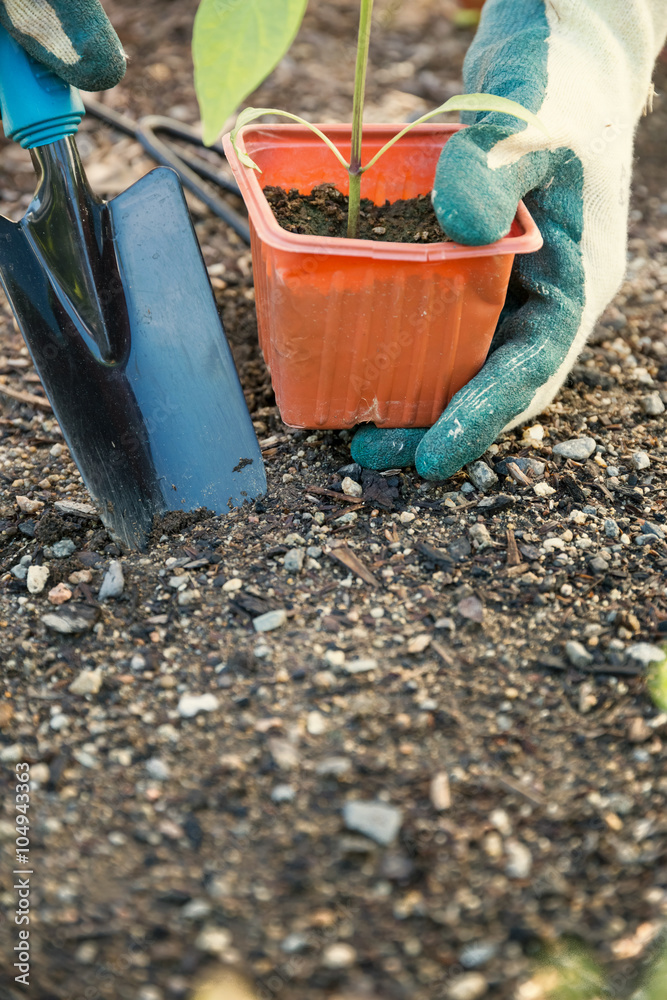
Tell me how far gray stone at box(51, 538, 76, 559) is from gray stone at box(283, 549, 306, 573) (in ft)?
1.08

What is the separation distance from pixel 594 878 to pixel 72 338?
3.39ft

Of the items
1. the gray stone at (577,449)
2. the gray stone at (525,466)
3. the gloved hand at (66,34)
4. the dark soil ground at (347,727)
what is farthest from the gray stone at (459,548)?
the gloved hand at (66,34)

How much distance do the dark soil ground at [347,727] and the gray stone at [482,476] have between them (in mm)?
17

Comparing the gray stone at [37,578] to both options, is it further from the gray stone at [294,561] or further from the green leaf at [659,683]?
the green leaf at [659,683]

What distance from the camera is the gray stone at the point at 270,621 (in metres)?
1.01

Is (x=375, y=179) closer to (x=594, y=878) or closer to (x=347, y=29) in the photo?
(x=594, y=878)

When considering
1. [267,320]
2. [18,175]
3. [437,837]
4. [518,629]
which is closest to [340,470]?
[267,320]

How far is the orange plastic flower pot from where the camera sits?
1012 millimetres

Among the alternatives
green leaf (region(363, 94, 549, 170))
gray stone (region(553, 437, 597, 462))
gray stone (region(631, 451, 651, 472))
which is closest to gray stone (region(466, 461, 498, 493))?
gray stone (region(553, 437, 597, 462))

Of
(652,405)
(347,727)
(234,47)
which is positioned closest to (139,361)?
(234,47)

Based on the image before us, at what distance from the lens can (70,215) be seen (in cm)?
126

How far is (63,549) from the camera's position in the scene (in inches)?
45.1

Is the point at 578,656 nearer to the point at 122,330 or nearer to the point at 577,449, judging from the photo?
the point at 577,449

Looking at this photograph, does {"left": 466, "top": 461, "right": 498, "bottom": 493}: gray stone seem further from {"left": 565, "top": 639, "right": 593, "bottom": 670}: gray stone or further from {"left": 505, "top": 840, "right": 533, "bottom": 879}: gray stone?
{"left": 505, "top": 840, "right": 533, "bottom": 879}: gray stone
